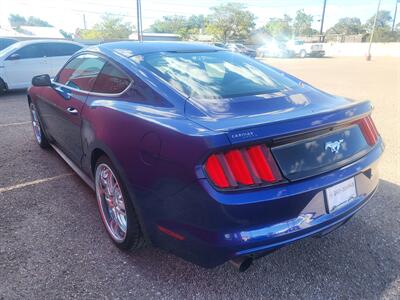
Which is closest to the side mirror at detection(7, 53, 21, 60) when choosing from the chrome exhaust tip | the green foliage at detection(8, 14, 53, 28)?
the chrome exhaust tip

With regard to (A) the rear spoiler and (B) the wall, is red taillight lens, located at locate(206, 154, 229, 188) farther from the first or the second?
(B) the wall

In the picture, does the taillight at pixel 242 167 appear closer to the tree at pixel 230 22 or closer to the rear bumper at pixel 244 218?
the rear bumper at pixel 244 218

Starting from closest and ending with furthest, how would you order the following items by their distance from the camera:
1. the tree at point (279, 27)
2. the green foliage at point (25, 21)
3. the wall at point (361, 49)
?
the wall at point (361, 49), the tree at point (279, 27), the green foliage at point (25, 21)

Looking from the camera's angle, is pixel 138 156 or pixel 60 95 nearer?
pixel 138 156

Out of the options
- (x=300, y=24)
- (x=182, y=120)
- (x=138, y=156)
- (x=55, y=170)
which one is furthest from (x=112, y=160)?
(x=300, y=24)

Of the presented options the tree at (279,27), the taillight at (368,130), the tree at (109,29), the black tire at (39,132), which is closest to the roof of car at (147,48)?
the taillight at (368,130)

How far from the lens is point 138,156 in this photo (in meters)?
2.06

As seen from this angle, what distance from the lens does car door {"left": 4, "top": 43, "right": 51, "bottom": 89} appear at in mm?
9336

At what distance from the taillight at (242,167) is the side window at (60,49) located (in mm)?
10032

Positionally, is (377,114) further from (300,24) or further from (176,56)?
(300,24)

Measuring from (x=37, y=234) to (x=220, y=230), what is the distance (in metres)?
1.79

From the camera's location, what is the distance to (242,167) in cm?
173

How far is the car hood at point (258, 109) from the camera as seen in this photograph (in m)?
1.79

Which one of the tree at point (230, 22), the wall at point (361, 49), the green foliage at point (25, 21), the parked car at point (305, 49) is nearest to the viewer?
the parked car at point (305, 49)
